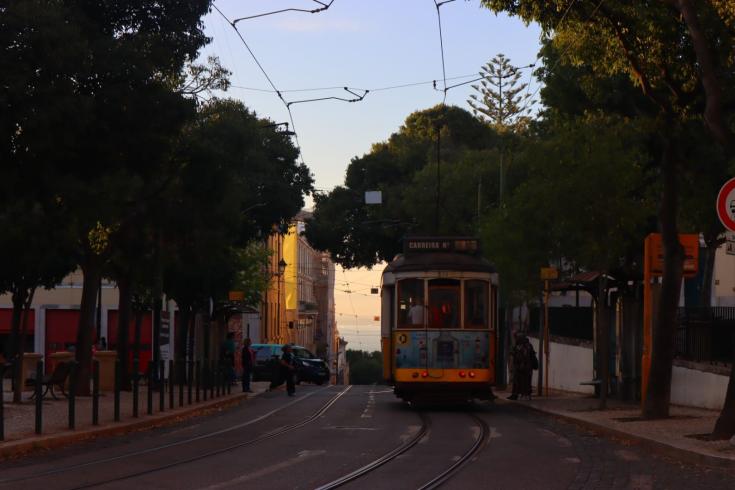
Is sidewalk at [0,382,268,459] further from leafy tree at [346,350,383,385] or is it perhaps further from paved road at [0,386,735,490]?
leafy tree at [346,350,383,385]

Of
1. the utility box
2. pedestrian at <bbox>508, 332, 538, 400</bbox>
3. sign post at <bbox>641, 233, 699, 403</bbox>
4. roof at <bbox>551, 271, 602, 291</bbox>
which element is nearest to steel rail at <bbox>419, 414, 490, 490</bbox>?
sign post at <bbox>641, 233, 699, 403</bbox>

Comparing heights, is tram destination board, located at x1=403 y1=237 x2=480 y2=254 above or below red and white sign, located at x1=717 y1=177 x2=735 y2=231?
above

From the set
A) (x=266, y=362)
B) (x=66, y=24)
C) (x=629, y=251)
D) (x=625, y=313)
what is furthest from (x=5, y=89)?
(x=266, y=362)

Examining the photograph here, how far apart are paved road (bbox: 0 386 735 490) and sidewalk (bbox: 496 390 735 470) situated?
27 centimetres

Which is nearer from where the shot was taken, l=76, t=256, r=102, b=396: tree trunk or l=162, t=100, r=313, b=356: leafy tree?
l=162, t=100, r=313, b=356: leafy tree

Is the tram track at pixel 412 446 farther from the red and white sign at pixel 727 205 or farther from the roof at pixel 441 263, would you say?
the roof at pixel 441 263

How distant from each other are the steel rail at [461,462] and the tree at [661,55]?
3099 millimetres

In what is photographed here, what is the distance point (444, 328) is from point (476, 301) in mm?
898

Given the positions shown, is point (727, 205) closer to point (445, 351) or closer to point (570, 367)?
point (445, 351)

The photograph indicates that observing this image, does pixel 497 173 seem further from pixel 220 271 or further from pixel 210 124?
pixel 210 124

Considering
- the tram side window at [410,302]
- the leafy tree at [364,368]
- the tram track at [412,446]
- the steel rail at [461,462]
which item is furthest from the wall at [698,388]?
the leafy tree at [364,368]

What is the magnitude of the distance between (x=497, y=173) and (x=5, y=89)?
37.3m

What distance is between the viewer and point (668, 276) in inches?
755

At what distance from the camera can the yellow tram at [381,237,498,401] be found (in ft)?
82.8
